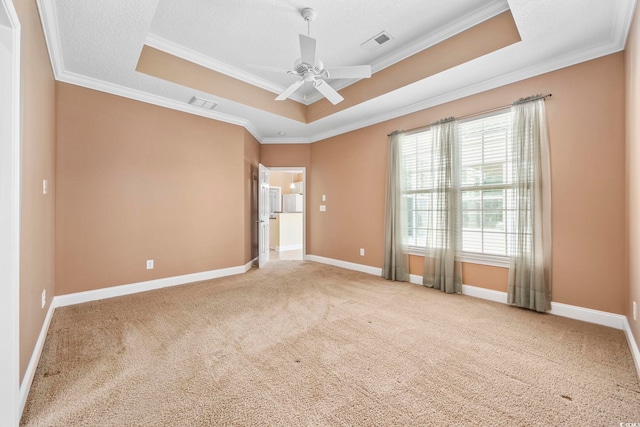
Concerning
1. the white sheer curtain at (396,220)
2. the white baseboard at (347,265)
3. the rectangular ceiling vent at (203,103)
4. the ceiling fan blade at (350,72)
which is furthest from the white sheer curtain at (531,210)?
the rectangular ceiling vent at (203,103)

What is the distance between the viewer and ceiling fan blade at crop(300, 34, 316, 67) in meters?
2.41

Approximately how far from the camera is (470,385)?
5.85 feet

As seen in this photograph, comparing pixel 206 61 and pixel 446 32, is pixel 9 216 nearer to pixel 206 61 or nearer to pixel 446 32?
pixel 206 61

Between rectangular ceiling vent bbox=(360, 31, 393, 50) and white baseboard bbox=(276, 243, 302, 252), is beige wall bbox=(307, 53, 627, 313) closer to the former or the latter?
rectangular ceiling vent bbox=(360, 31, 393, 50)

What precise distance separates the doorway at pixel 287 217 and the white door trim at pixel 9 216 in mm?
4705

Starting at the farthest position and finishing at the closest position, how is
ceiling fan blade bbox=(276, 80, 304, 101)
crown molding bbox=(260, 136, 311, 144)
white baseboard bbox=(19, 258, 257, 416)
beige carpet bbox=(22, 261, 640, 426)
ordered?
crown molding bbox=(260, 136, 311, 144) → ceiling fan blade bbox=(276, 80, 304, 101) → white baseboard bbox=(19, 258, 257, 416) → beige carpet bbox=(22, 261, 640, 426)

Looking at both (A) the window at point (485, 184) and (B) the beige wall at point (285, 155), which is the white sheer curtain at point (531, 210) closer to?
(A) the window at point (485, 184)

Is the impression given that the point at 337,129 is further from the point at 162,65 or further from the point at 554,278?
the point at 554,278

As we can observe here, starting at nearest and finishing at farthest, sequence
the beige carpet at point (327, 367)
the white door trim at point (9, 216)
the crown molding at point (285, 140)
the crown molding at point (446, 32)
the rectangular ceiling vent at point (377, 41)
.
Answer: the white door trim at point (9, 216) < the beige carpet at point (327, 367) < the crown molding at point (446, 32) < the rectangular ceiling vent at point (377, 41) < the crown molding at point (285, 140)

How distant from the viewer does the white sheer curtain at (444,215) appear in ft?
12.2

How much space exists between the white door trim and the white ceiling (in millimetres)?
1127

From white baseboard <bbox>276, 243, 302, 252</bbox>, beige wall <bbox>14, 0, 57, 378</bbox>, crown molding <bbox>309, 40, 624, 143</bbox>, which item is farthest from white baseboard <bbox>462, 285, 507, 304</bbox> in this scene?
white baseboard <bbox>276, 243, 302, 252</bbox>

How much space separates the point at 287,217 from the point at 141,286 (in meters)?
4.46

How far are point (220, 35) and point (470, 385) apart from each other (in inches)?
160
